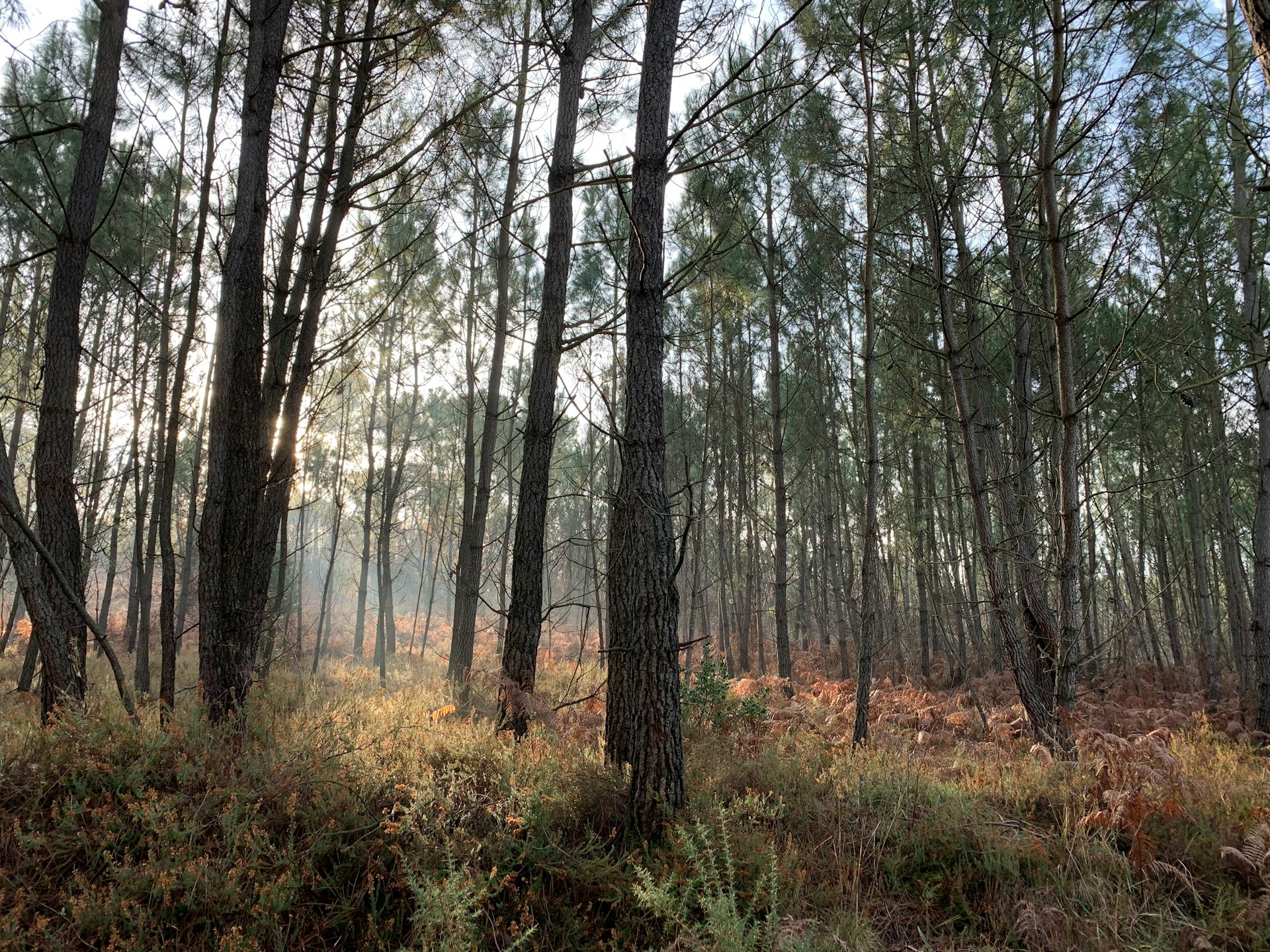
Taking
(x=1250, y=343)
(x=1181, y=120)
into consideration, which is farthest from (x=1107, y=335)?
(x=1181, y=120)

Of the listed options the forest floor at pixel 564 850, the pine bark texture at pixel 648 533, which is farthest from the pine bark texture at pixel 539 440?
the pine bark texture at pixel 648 533

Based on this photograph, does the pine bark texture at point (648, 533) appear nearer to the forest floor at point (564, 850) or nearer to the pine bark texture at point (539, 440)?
the forest floor at point (564, 850)

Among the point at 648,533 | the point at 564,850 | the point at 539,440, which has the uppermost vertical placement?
the point at 539,440

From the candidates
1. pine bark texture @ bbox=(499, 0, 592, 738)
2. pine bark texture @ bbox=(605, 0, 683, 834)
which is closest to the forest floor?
pine bark texture @ bbox=(605, 0, 683, 834)

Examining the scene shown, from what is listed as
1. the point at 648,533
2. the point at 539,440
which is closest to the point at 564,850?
the point at 648,533

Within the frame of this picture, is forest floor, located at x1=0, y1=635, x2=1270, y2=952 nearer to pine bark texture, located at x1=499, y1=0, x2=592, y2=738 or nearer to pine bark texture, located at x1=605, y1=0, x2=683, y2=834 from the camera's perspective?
pine bark texture, located at x1=605, y1=0, x2=683, y2=834

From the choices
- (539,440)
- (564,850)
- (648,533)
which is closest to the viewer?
(564,850)

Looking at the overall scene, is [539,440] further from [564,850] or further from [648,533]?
[564,850]

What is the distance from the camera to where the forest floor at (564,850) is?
2.61 m

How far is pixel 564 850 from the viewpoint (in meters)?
3.08

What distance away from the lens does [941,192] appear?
584cm

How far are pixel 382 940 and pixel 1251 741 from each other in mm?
9077

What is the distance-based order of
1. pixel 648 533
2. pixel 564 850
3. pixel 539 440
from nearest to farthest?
pixel 564 850 → pixel 648 533 → pixel 539 440

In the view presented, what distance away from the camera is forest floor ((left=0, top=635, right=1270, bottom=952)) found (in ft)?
8.56
